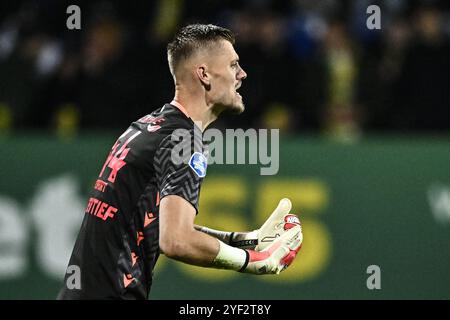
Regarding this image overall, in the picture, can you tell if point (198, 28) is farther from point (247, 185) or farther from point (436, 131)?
point (436, 131)

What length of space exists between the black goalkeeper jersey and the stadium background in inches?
158

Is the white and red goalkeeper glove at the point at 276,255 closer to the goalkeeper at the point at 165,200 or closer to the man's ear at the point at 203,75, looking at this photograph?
the goalkeeper at the point at 165,200

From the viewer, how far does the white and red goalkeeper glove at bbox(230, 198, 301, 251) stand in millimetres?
4668

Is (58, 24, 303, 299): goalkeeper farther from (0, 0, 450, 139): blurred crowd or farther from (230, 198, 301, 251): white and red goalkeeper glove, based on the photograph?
(0, 0, 450, 139): blurred crowd

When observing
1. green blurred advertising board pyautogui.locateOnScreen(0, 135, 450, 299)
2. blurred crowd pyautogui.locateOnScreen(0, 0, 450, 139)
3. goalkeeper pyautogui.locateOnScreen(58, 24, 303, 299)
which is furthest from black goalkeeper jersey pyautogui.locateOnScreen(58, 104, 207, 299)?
blurred crowd pyautogui.locateOnScreen(0, 0, 450, 139)

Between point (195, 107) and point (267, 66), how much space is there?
453cm

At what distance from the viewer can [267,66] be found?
29.8ft

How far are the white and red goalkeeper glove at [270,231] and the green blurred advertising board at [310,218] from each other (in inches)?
141

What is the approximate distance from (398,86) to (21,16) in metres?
4.95

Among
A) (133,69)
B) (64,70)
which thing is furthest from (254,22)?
(64,70)

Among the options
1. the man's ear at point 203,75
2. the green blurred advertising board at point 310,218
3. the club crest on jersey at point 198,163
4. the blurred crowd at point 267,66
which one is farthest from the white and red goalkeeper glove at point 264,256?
the blurred crowd at point 267,66

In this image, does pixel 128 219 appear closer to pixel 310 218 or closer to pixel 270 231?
pixel 270 231

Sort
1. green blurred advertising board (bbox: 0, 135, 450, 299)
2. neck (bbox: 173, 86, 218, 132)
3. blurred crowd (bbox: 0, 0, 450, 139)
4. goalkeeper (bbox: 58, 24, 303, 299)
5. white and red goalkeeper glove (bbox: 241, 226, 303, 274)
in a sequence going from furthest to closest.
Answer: blurred crowd (bbox: 0, 0, 450, 139)
green blurred advertising board (bbox: 0, 135, 450, 299)
neck (bbox: 173, 86, 218, 132)
white and red goalkeeper glove (bbox: 241, 226, 303, 274)
goalkeeper (bbox: 58, 24, 303, 299)

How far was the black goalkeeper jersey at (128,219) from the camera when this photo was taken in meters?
4.41
